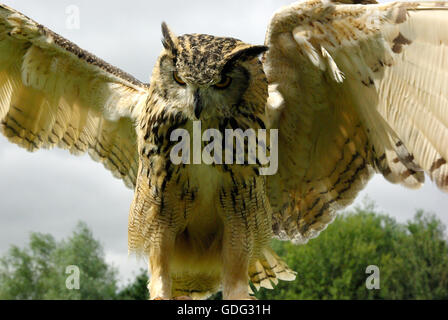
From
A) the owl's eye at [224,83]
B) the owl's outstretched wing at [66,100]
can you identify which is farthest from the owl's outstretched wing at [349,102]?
the owl's outstretched wing at [66,100]

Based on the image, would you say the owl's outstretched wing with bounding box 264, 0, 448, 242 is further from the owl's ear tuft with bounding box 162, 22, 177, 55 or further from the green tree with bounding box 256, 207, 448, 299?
the green tree with bounding box 256, 207, 448, 299

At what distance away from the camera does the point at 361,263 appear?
38.1 m

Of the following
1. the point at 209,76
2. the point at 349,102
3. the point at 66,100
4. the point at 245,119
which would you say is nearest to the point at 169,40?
the point at 209,76

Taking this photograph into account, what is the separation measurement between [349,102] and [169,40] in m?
1.62

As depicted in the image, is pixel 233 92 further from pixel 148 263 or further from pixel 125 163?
pixel 125 163

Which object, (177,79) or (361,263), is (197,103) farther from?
(361,263)

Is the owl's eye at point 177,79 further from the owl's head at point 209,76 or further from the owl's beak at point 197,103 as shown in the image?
the owl's beak at point 197,103

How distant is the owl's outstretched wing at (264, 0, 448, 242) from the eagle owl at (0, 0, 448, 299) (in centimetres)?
1

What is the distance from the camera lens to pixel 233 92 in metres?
4.00

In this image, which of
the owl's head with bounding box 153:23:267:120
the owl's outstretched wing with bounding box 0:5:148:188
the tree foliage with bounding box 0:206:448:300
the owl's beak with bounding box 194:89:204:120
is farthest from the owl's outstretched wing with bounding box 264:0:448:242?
the tree foliage with bounding box 0:206:448:300

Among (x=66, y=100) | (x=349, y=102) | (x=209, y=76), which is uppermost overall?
(x=66, y=100)
